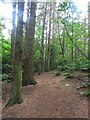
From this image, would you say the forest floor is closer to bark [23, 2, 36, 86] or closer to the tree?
the tree

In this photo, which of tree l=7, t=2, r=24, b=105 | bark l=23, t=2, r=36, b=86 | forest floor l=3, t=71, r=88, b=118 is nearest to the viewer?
forest floor l=3, t=71, r=88, b=118

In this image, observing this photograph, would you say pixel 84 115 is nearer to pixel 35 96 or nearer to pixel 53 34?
pixel 35 96

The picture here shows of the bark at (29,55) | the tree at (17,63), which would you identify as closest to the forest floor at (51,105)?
the tree at (17,63)

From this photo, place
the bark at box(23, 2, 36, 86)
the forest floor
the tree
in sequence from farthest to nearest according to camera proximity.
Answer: the bark at box(23, 2, 36, 86)
the tree
the forest floor

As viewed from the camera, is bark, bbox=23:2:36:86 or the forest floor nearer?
the forest floor

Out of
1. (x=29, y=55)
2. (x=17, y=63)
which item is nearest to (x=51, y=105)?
(x=17, y=63)

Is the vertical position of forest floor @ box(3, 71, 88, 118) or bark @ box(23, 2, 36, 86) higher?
bark @ box(23, 2, 36, 86)

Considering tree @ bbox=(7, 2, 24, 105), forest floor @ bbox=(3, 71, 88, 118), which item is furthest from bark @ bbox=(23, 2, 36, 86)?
tree @ bbox=(7, 2, 24, 105)

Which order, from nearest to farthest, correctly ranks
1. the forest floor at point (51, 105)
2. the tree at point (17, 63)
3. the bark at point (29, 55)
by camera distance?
the forest floor at point (51, 105) < the tree at point (17, 63) < the bark at point (29, 55)

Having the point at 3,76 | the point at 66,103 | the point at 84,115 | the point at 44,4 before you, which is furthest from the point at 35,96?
the point at 44,4

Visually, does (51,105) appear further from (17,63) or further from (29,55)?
(29,55)

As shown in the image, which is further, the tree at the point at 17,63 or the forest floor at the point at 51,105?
the tree at the point at 17,63

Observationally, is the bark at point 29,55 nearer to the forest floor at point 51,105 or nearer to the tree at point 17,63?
the forest floor at point 51,105

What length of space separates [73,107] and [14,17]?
10072 millimetres
